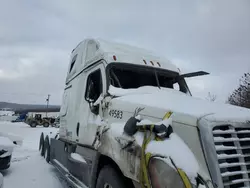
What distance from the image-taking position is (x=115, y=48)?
4812mm

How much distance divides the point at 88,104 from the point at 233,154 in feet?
9.51

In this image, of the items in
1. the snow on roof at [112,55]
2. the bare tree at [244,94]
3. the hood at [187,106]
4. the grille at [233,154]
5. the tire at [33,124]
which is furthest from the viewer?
the tire at [33,124]

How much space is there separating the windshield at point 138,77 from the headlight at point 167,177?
2.00 meters

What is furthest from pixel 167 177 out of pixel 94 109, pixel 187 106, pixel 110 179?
pixel 94 109

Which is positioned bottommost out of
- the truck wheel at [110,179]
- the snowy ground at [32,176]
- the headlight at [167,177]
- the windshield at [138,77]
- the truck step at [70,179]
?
the snowy ground at [32,176]

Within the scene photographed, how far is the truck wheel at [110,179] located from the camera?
3008mm

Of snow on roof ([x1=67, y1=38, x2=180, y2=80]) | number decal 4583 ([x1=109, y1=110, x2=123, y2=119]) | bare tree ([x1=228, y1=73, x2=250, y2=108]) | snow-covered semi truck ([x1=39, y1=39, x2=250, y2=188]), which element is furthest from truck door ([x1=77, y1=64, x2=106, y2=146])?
Result: bare tree ([x1=228, y1=73, x2=250, y2=108])

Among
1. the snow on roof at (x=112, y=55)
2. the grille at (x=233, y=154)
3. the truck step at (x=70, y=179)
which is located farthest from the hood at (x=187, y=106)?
the truck step at (x=70, y=179)

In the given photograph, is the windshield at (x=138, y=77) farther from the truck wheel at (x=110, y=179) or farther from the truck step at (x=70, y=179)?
the truck step at (x=70, y=179)

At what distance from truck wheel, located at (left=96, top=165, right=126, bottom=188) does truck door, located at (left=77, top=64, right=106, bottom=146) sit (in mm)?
805

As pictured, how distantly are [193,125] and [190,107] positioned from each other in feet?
1.42

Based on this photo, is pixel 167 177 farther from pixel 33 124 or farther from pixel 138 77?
pixel 33 124

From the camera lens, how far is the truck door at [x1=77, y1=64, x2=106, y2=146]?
416cm

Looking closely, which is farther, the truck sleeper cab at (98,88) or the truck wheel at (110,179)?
the truck sleeper cab at (98,88)
